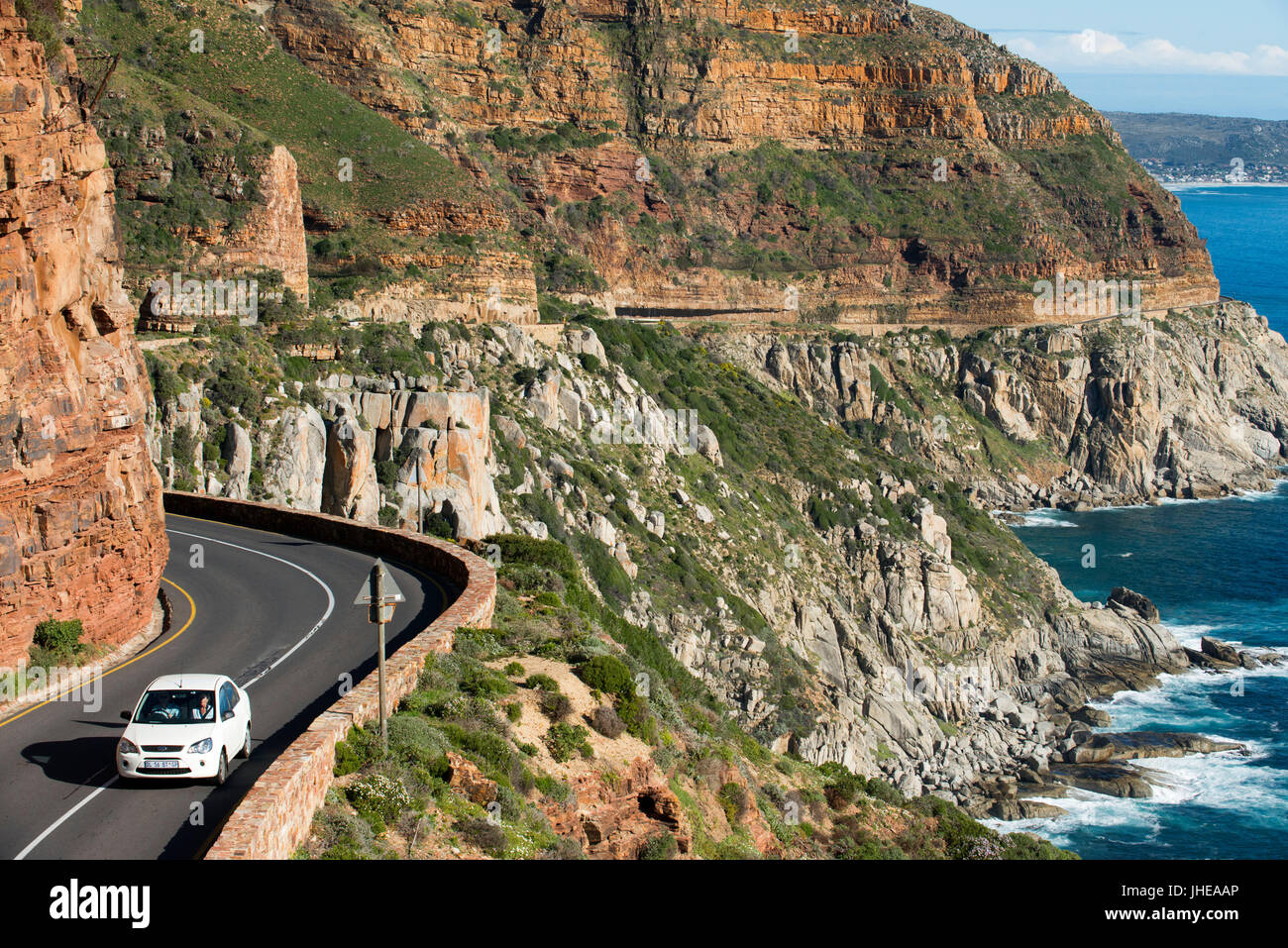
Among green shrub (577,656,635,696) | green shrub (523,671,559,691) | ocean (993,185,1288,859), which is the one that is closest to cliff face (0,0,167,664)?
green shrub (523,671,559,691)

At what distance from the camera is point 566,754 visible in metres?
20.4

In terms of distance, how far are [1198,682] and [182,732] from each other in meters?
62.2

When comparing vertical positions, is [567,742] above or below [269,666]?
below

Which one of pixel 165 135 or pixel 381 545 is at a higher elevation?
pixel 165 135

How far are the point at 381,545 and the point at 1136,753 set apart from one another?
1551 inches

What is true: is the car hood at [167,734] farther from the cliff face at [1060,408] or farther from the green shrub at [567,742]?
the cliff face at [1060,408]

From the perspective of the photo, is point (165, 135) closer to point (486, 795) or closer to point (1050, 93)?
point (486, 795)

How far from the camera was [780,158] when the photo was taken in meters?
121

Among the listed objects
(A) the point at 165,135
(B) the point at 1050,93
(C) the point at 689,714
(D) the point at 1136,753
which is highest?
(B) the point at 1050,93

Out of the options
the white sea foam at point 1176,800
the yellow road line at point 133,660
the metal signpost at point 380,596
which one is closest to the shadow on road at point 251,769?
the metal signpost at point 380,596

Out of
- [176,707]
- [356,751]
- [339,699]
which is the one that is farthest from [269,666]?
[176,707]

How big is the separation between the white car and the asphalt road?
290mm

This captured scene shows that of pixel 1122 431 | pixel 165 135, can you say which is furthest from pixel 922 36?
pixel 165 135

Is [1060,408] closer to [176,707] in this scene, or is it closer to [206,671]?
[206,671]
